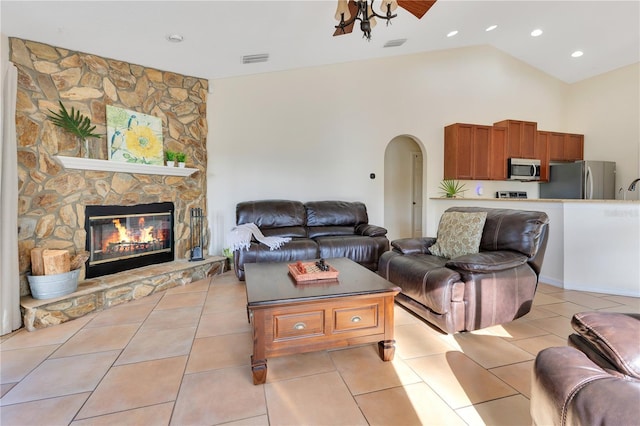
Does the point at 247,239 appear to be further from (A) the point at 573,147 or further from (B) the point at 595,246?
(A) the point at 573,147

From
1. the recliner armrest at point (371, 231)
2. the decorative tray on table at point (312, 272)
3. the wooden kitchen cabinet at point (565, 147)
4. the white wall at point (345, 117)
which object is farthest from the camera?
the wooden kitchen cabinet at point (565, 147)

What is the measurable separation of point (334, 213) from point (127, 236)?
2634mm

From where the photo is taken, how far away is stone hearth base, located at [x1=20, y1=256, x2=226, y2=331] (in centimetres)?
245

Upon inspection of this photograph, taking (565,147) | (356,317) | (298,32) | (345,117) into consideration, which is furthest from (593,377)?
(565,147)

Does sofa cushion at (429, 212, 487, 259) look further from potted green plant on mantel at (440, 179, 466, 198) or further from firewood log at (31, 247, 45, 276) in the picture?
firewood log at (31, 247, 45, 276)

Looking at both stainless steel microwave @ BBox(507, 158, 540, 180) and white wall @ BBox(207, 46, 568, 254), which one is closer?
white wall @ BBox(207, 46, 568, 254)

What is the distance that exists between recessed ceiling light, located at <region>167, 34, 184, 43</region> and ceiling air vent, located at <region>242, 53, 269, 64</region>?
86cm

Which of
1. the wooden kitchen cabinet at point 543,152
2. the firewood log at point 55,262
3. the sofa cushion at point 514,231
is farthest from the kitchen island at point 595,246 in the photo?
the firewood log at point 55,262

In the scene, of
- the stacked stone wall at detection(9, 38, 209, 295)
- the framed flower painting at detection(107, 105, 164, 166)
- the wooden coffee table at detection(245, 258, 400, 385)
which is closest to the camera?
the wooden coffee table at detection(245, 258, 400, 385)

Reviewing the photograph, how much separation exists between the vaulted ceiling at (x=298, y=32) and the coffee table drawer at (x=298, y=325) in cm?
277

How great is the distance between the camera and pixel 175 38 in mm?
3166

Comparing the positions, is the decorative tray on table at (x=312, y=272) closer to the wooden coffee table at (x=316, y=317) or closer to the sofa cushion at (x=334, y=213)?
the wooden coffee table at (x=316, y=317)

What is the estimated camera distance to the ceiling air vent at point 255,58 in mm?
3916

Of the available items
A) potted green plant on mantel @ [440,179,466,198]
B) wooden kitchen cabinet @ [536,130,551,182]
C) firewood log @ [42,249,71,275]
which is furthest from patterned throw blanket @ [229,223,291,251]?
wooden kitchen cabinet @ [536,130,551,182]
